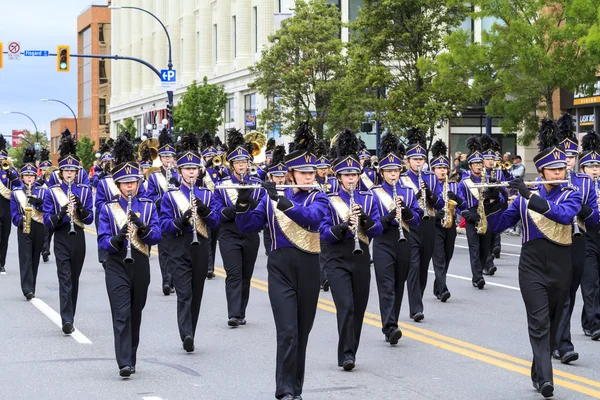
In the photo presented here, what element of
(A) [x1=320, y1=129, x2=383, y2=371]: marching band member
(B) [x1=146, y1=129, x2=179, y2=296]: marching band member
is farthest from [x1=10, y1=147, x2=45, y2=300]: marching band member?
(A) [x1=320, y1=129, x2=383, y2=371]: marching band member

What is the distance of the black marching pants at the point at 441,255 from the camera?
613 inches

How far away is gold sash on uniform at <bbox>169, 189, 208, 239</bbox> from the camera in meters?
11.9

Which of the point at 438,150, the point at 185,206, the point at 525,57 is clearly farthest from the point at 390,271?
the point at 525,57

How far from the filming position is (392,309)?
11758 mm

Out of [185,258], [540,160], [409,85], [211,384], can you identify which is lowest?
[211,384]

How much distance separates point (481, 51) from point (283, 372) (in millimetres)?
22590

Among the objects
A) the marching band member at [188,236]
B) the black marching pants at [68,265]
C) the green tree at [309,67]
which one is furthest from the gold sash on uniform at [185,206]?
the green tree at [309,67]

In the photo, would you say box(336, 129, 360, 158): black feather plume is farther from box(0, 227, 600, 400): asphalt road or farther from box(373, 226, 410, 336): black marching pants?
box(0, 227, 600, 400): asphalt road

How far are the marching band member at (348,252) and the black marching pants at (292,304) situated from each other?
3.76 ft

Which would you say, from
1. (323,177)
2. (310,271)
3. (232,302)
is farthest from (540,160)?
(323,177)

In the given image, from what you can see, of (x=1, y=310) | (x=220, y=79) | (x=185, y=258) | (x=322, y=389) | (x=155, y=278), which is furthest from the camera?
(x=220, y=79)

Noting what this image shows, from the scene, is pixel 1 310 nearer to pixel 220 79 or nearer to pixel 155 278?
pixel 155 278

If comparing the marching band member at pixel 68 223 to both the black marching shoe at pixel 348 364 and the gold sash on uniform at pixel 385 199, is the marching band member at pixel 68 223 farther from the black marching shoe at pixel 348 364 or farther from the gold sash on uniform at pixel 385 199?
the black marching shoe at pixel 348 364

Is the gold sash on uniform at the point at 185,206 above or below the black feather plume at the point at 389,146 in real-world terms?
below
